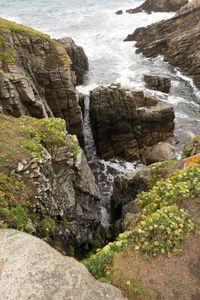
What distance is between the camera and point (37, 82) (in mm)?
18531

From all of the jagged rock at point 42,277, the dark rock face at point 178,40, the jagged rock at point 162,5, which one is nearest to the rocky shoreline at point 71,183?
the jagged rock at point 42,277

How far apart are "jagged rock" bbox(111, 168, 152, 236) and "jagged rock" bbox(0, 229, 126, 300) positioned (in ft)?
19.5

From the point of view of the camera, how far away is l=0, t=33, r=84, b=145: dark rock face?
14.7 metres

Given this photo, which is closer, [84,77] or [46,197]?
[46,197]

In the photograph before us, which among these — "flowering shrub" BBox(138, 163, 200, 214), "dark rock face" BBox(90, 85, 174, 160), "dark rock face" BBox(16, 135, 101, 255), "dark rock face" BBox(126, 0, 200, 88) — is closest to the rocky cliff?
"dark rock face" BBox(16, 135, 101, 255)

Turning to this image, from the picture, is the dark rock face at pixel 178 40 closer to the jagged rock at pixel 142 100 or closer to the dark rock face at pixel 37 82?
the jagged rock at pixel 142 100

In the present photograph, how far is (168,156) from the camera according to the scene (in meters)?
21.7

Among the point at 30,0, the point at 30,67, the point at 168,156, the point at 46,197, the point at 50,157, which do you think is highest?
the point at 30,0

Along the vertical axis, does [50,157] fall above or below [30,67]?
below

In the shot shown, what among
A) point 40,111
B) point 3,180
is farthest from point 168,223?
point 40,111

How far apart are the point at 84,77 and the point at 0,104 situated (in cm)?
2543

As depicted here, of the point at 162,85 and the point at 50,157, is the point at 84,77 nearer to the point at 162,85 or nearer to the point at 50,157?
the point at 162,85

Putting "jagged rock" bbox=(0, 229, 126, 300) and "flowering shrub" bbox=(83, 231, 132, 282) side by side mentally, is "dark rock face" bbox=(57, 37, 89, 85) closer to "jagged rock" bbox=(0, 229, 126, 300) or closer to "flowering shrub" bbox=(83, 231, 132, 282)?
"flowering shrub" bbox=(83, 231, 132, 282)

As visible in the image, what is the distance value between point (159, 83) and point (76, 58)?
15404mm
